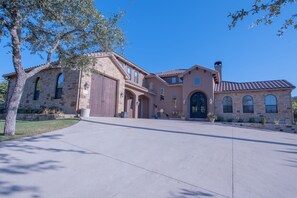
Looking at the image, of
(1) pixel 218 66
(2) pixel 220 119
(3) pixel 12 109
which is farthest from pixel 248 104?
(3) pixel 12 109

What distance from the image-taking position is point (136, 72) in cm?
1967

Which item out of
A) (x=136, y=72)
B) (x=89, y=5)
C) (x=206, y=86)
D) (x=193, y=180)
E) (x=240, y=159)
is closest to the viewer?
(x=193, y=180)

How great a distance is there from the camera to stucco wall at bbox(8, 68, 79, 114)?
10.1 m

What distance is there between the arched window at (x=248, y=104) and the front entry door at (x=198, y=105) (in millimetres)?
3723

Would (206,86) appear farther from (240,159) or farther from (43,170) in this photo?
(43,170)

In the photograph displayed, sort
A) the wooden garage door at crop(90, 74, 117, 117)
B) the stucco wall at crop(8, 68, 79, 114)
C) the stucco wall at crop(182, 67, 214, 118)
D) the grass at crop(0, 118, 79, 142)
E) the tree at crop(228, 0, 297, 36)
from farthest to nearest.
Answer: the stucco wall at crop(182, 67, 214, 118) → the wooden garage door at crop(90, 74, 117, 117) → the stucco wall at crop(8, 68, 79, 114) → the grass at crop(0, 118, 79, 142) → the tree at crop(228, 0, 297, 36)

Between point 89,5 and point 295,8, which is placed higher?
point 89,5

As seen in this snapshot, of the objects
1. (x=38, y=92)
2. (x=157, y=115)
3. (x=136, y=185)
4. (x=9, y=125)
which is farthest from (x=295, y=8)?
(x=157, y=115)

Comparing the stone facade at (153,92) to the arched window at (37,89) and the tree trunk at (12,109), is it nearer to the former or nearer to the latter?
the arched window at (37,89)

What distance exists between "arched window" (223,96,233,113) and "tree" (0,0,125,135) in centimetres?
1352

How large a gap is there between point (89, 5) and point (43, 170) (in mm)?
5855

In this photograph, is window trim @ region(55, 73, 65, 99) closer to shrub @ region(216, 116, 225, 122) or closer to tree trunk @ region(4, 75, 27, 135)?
tree trunk @ region(4, 75, 27, 135)

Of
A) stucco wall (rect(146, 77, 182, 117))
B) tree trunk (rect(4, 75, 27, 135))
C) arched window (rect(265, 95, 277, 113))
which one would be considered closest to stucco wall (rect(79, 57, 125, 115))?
tree trunk (rect(4, 75, 27, 135))

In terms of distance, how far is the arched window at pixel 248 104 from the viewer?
1579 cm
